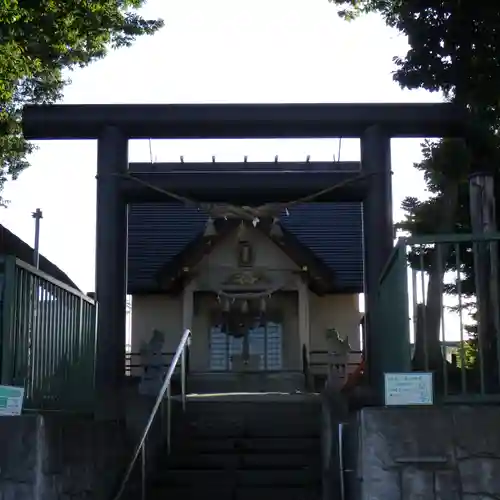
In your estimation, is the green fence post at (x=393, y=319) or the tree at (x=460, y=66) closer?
the green fence post at (x=393, y=319)

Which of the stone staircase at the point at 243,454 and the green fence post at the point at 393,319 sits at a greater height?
the green fence post at the point at 393,319

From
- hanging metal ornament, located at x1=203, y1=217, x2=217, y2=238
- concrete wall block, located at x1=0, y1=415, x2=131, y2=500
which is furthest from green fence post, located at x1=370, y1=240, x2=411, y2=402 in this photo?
hanging metal ornament, located at x1=203, y1=217, x2=217, y2=238

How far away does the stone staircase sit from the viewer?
976 centimetres

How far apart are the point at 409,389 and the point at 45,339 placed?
2.91 m

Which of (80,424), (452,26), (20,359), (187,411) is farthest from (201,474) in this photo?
(452,26)

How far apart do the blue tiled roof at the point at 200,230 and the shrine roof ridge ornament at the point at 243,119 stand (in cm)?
1420

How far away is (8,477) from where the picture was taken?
605cm

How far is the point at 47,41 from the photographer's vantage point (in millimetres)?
13898

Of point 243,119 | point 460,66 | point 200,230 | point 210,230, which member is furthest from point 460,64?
point 200,230

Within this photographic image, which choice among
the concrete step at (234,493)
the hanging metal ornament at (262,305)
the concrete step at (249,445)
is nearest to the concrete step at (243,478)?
the concrete step at (234,493)

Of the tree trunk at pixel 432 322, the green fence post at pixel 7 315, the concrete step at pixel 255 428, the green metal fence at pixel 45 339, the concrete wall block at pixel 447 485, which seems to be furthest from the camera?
the concrete step at pixel 255 428

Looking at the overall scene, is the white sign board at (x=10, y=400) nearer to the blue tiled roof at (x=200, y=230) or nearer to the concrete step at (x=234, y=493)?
the concrete step at (x=234, y=493)

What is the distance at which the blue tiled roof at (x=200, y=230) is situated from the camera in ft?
80.4

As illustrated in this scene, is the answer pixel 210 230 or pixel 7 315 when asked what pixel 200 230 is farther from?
pixel 7 315
